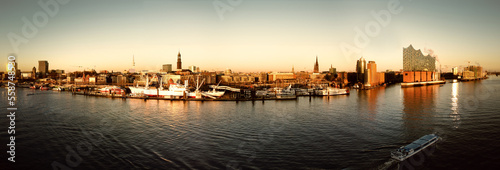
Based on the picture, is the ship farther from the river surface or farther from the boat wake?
the river surface

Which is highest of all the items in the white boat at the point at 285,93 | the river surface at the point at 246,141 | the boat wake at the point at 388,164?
the white boat at the point at 285,93

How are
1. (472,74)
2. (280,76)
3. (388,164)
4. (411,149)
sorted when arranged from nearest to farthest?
(388,164) → (411,149) → (280,76) → (472,74)

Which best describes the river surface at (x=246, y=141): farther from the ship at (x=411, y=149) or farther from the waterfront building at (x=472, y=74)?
the waterfront building at (x=472, y=74)

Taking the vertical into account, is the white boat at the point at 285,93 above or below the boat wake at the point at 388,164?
above

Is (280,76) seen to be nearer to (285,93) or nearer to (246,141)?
(285,93)

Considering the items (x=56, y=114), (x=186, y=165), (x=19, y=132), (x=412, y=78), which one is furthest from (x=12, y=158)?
(x=412, y=78)

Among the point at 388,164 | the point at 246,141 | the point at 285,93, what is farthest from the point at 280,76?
the point at 388,164

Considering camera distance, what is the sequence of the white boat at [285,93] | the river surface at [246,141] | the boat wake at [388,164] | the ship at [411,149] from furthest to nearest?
1. the white boat at [285,93]
2. the ship at [411,149]
3. the river surface at [246,141]
4. the boat wake at [388,164]

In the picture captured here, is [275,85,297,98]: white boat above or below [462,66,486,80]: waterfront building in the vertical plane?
→ below

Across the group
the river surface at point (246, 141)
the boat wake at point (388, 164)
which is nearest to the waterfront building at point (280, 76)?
the river surface at point (246, 141)

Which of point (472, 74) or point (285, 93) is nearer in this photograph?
point (285, 93)

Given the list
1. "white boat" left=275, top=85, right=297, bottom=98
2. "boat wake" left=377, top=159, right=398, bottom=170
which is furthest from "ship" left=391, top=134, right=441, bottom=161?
"white boat" left=275, top=85, right=297, bottom=98

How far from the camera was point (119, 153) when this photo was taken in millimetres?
17969

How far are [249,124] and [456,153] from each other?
53.9 feet
